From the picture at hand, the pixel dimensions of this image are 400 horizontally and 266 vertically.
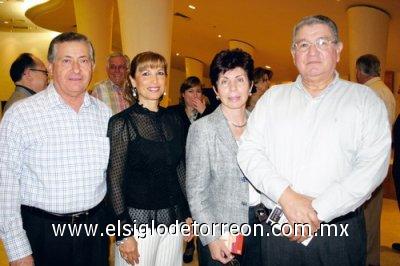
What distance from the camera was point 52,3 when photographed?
501 inches

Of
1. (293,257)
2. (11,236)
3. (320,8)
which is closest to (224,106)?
(293,257)

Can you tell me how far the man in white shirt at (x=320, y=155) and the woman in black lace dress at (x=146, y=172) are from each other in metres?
0.50

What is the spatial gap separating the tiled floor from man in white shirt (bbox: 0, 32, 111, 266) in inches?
85.3

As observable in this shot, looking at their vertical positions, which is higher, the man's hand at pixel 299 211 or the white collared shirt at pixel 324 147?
the white collared shirt at pixel 324 147

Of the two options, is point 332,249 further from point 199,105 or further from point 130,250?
point 199,105

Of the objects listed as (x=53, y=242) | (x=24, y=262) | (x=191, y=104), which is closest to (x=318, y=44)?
(x=53, y=242)

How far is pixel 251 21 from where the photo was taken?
12680 mm

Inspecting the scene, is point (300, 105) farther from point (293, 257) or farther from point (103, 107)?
point (103, 107)

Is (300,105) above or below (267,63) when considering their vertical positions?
below

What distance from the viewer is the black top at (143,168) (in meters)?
2.00

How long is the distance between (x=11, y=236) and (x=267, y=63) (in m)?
18.9

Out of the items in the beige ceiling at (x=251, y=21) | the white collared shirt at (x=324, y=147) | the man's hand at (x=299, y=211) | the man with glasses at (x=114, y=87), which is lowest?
the man's hand at (x=299, y=211)

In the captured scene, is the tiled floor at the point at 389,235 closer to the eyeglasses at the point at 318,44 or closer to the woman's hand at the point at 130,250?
the woman's hand at the point at 130,250

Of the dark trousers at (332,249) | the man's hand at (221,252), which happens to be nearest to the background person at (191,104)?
the man's hand at (221,252)
